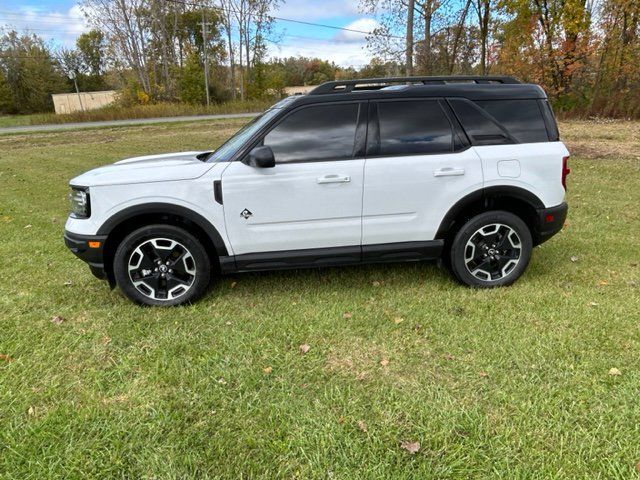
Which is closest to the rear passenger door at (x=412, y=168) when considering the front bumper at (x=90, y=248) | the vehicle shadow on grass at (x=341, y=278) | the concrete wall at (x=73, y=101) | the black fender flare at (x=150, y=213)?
the vehicle shadow on grass at (x=341, y=278)

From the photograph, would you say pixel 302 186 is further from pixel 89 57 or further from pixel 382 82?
pixel 89 57

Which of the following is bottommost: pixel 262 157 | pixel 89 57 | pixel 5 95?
pixel 262 157

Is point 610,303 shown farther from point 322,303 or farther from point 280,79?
point 280,79

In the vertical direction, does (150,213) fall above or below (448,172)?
below

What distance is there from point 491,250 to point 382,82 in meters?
1.85

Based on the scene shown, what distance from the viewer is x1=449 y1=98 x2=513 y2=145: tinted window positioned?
12.7ft

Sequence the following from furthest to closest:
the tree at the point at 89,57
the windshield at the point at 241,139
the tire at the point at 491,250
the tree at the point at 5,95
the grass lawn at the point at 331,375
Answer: the tree at the point at 89,57 < the tree at the point at 5,95 < the tire at the point at 491,250 < the windshield at the point at 241,139 < the grass lawn at the point at 331,375

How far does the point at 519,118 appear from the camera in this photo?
3.92 m

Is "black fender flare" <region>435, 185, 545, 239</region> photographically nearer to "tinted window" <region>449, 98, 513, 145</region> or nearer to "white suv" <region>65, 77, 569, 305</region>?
"white suv" <region>65, 77, 569, 305</region>

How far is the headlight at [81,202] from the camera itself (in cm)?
363

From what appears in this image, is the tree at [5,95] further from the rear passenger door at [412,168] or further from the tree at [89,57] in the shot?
the rear passenger door at [412,168]

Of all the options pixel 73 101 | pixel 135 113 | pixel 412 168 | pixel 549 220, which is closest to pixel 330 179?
pixel 412 168

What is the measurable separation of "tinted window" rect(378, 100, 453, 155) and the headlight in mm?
2450

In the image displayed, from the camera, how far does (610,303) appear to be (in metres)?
3.74
